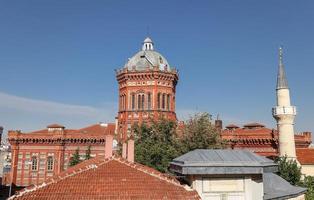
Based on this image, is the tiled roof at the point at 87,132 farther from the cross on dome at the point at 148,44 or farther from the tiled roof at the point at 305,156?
the tiled roof at the point at 305,156

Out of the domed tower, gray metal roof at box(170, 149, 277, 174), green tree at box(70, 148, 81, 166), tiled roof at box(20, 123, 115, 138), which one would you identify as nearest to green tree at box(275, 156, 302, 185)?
gray metal roof at box(170, 149, 277, 174)

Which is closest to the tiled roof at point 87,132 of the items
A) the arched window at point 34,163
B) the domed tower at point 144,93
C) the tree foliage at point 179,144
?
the arched window at point 34,163

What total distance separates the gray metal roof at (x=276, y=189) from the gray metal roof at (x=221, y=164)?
125cm

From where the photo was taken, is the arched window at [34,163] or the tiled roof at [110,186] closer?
the tiled roof at [110,186]

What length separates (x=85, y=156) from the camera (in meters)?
40.9

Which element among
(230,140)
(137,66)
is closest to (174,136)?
(230,140)

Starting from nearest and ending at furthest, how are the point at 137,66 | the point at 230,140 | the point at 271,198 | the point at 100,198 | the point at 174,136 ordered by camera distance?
1. the point at 100,198
2. the point at 271,198
3. the point at 174,136
4. the point at 230,140
5. the point at 137,66

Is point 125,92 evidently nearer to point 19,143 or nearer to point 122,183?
point 19,143

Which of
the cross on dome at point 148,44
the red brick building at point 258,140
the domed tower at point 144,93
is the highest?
the cross on dome at point 148,44

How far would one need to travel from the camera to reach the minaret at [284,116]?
32875 millimetres

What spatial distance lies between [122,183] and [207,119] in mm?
17988

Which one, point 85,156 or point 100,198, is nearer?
point 100,198

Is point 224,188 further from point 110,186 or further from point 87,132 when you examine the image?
point 87,132

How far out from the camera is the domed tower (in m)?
40.5
